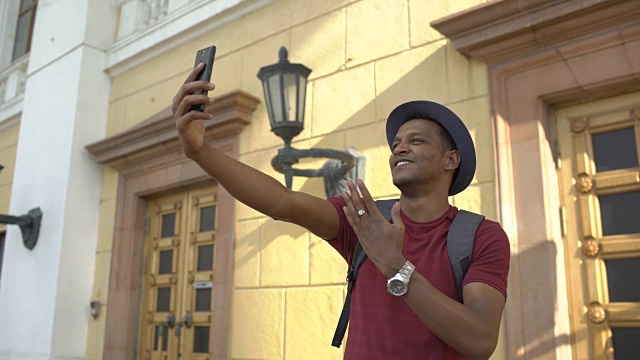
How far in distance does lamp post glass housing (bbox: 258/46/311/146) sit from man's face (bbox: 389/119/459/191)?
2271 millimetres

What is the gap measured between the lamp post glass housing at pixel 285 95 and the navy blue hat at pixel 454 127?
220cm

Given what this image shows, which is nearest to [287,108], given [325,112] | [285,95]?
[285,95]

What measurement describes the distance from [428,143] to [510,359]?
2.05 metres

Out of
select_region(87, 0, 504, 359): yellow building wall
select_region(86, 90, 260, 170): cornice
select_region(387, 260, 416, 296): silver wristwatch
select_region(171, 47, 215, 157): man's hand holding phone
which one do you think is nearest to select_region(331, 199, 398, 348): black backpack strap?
select_region(387, 260, 416, 296): silver wristwatch

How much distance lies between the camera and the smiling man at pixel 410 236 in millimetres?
1411

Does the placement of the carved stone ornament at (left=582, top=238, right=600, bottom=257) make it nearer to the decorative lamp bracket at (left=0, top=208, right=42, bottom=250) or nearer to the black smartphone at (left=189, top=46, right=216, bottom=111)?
the black smartphone at (left=189, top=46, right=216, bottom=111)

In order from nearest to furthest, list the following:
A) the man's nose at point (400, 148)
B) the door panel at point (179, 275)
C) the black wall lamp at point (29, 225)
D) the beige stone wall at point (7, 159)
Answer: the man's nose at point (400, 148)
the door panel at point (179, 275)
the black wall lamp at point (29, 225)
the beige stone wall at point (7, 159)

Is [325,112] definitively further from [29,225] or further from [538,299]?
[29,225]

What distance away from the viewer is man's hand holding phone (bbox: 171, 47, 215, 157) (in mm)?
1647

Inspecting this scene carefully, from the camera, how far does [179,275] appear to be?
566 cm

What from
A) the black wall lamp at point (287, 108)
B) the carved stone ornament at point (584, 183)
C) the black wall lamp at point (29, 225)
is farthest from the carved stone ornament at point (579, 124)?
the black wall lamp at point (29, 225)

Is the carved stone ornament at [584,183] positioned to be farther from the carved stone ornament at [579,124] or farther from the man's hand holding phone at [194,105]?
the man's hand holding phone at [194,105]

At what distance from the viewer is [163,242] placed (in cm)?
594

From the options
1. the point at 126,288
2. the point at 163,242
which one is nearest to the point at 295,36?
the point at 163,242
